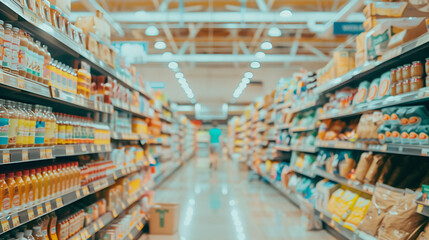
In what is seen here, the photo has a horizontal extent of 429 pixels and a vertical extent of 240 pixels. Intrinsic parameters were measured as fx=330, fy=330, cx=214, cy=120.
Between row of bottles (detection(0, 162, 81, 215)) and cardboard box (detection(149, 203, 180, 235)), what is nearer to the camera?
row of bottles (detection(0, 162, 81, 215))

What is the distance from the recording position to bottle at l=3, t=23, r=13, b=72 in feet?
5.41

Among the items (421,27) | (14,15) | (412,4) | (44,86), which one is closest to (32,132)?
(44,86)

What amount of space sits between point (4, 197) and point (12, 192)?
8cm

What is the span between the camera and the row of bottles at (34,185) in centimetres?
169

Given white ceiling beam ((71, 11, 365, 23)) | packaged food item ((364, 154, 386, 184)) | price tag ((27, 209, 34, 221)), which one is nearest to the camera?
price tag ((27, 209, 34, 221))

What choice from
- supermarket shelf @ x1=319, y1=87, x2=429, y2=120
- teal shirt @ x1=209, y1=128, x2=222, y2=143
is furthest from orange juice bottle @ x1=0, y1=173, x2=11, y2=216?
teal shirt @ x1=209, y1=128, x2=222, y2=143

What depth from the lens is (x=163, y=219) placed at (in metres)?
4.06

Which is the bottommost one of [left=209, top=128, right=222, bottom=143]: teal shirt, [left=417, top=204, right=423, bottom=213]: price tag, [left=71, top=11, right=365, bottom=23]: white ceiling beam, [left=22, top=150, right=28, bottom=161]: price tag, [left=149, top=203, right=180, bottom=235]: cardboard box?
[left=149, top=203, right=180, bottom=235]: cardboard box

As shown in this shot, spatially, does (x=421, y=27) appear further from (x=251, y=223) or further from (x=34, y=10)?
(x=251, y=223)

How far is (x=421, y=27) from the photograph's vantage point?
2.59 m

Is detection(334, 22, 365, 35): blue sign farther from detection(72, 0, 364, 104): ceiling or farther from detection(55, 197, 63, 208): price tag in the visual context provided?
detection(55, 197, 63, 208): price tag

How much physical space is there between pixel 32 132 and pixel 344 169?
2937 millimetres

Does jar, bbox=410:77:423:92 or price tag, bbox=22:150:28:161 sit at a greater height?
jar, bbox=410:77:423:92

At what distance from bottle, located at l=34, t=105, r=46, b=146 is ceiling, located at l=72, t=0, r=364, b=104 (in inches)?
157
